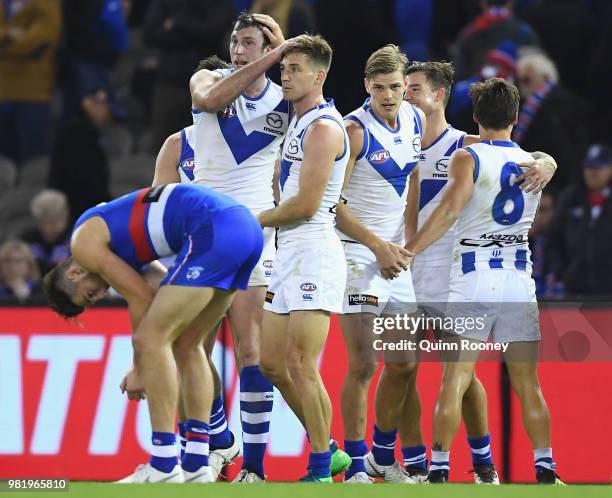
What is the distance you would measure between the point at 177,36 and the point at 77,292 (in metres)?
6.79

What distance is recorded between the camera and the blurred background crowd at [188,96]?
44.7ft

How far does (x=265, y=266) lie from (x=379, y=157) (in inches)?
40.1

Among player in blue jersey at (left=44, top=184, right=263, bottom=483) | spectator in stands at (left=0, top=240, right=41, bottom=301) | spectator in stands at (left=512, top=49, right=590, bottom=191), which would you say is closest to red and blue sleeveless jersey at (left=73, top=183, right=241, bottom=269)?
player in blue jersey at (left=44, top=184, right=263, bottom=483)

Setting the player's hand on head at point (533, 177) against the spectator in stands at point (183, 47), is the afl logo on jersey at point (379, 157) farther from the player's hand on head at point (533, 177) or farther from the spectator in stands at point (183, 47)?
the spectator in stands at point (183, 47)

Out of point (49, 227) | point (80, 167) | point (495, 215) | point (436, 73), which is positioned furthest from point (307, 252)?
point (80, 167)

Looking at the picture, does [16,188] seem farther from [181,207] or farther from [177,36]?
[181,207]

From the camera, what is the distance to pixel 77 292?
8703 mm

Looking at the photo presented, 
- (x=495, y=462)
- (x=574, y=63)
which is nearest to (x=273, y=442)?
(x=495, y=462)

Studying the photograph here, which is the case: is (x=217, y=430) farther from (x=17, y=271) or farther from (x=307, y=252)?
(x=17, y=271)

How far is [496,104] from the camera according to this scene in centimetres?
978

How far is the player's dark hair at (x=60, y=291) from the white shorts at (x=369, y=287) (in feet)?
6.36

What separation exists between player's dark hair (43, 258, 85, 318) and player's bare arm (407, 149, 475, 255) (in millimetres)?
2291

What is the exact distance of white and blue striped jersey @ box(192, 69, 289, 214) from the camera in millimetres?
9945

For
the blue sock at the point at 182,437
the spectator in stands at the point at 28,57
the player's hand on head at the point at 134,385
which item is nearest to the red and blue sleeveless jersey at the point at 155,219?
the player's hand on head at the point at 134,385
